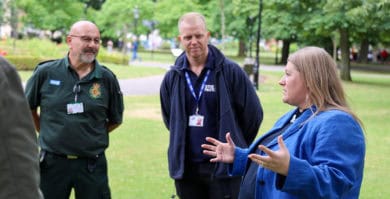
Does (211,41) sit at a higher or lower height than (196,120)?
lower

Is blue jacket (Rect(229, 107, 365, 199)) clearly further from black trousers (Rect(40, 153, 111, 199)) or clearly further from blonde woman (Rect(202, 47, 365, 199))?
black trousers (Rect(40, 153, 111, 199))

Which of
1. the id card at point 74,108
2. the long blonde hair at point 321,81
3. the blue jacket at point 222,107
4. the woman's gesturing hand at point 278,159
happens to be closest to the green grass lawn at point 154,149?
the long blonde hair at point 321,81

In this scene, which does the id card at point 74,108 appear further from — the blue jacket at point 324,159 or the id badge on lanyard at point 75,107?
the blue jacket at point 324,159

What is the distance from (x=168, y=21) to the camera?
59000 mm

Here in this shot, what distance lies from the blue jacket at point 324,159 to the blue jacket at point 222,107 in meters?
1.65

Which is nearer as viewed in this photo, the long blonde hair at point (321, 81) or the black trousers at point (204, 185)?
the long blonde hair at point (321, 81)

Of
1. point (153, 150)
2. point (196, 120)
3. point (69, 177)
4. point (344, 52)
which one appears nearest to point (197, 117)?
point (196, 120)

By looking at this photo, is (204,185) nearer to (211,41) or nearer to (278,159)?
(278,159)

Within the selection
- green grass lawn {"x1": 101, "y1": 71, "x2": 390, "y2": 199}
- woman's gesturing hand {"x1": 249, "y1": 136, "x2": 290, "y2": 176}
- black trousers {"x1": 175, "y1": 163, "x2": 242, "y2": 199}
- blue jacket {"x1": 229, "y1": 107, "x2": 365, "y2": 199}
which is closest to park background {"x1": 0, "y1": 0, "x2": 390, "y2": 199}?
green grass lawn {"x1": 101, "y1": 71, "x2": 390, "y2": 199}

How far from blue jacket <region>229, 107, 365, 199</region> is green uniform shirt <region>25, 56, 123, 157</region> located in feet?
7.10

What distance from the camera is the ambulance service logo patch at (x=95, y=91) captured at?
5.37 meters

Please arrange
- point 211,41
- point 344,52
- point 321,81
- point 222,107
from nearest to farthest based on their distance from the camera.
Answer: point 321,81 → point 222,107 → point 344,52 → point 211,41

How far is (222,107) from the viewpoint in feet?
17.0

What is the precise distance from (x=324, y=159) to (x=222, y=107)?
6.41 feet
